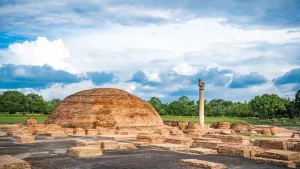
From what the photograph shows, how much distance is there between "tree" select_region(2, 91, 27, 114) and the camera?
223ft

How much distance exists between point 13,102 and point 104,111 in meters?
47.3

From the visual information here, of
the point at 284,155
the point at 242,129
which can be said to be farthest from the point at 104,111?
the point at 284,155

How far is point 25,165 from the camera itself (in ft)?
33.3

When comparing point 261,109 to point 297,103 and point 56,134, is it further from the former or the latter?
point 56,134

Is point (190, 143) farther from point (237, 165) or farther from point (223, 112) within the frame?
point (223, 112)

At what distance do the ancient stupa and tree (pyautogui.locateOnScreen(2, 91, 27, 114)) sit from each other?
140ft

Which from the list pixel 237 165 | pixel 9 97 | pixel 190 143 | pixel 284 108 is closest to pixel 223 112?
pixel 284 108

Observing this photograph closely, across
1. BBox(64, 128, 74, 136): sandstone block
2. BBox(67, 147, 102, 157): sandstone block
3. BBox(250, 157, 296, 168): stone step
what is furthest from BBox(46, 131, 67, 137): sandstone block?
BBox(250, 157, 296, 168): stone step

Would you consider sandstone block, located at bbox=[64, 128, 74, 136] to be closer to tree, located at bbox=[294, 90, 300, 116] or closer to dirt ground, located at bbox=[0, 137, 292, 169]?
dirt ground, located at bbox=[0, 137, 292, 169]

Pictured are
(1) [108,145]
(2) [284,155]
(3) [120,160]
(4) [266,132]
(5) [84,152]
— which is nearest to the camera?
(2) [284,155]

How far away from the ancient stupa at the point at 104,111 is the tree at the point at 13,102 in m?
42.7

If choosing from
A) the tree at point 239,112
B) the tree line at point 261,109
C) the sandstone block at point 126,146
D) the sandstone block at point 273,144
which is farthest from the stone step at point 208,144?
the tree at point 239,112

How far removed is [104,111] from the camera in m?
28.0

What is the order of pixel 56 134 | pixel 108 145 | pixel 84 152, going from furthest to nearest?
pixel 56 134 < pixel 108 145 < pixel 84 152
